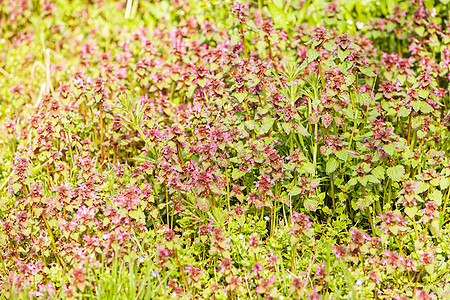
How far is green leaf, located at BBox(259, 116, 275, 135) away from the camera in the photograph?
11.1 ft

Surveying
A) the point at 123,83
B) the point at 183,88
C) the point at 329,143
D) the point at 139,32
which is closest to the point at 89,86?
the point at 123,83

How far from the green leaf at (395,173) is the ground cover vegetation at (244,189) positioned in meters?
0.02

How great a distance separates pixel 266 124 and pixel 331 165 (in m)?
0.51

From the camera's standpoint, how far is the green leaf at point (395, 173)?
326 cm

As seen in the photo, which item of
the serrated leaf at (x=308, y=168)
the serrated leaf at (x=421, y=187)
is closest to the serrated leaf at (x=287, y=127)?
the serrated leaf at (x=308, y=168)

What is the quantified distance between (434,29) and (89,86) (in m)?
3.03

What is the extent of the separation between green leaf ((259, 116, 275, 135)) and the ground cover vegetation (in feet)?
0.03

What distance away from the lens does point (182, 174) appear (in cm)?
332

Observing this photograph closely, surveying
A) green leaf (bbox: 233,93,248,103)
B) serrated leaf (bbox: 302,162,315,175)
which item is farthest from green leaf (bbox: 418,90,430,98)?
green leaf (bbox: 233,93,248,103)

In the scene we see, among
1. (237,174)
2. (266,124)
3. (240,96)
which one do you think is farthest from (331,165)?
(240,96)

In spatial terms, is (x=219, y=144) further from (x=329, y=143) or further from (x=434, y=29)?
(x=434, y=29)

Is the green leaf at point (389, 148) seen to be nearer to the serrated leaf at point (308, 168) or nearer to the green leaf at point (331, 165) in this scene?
the green leaf at point (331, 165)

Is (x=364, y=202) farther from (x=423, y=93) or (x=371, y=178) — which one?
(x=423, y=93)

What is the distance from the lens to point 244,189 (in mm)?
3734
